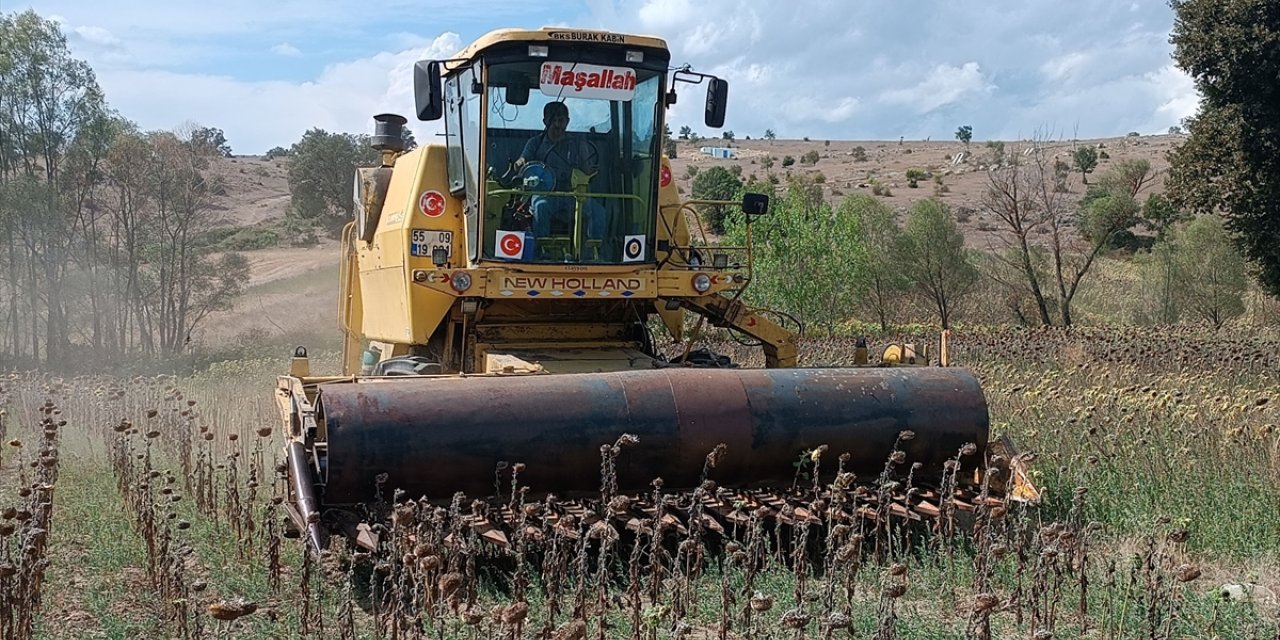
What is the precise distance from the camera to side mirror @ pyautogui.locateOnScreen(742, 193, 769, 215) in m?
7.60

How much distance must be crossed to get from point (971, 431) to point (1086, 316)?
22124mm

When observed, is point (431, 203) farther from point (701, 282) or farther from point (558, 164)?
point (701, 282)

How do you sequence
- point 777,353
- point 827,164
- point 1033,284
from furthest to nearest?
point 827,164, point 1033,284, point 777,353

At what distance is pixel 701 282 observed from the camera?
773cm

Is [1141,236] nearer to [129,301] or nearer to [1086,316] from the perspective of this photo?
[1086,316]

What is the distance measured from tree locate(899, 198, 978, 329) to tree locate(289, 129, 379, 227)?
23.0 metres

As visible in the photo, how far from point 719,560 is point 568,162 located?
3184 mm

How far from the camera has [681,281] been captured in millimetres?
7734

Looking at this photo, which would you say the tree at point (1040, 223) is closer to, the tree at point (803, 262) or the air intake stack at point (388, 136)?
the tree at point (803, 262)

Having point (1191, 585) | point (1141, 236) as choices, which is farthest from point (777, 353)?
point (1141, 236)

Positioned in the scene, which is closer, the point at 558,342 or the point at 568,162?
the point at 568,162

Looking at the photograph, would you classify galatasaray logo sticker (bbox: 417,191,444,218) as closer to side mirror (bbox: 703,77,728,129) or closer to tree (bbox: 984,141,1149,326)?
side mirror (bbox: 703,77,728,129)

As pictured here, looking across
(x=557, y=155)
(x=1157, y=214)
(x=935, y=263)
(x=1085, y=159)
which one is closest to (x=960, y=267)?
(x=935, y=263)

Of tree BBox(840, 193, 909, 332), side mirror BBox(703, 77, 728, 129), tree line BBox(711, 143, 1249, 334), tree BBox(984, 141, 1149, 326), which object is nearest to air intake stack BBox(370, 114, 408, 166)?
side mirror BBox(703, 77, 728, 129)
